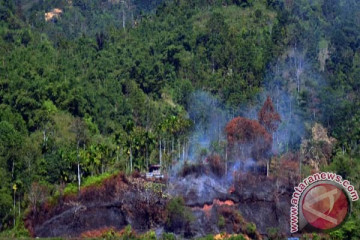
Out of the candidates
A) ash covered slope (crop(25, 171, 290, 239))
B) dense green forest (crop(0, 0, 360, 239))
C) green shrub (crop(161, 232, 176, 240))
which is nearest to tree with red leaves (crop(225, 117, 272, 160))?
dense green forest (crop(0, 0, 360, 239))

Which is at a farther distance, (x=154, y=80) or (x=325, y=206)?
(x=154, y=80)

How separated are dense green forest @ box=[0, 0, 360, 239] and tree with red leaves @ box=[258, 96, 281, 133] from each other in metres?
2.26

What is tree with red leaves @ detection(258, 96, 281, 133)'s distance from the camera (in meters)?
75.6

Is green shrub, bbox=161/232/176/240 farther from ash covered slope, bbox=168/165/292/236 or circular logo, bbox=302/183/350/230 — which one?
circular logo, bbox=302/183/350/230

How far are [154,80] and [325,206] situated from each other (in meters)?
45.4

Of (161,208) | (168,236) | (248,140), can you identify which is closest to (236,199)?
(161,208)

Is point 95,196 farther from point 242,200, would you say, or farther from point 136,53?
point 136,53

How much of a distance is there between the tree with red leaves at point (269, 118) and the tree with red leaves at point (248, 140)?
12.6 feet

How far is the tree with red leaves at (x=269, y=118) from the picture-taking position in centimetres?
7562

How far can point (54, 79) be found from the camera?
85.7 m

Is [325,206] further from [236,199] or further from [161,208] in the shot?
[161,208]

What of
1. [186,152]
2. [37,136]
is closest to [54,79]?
[37,136]

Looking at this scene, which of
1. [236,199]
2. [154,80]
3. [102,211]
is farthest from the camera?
[154,80]

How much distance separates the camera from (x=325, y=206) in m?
49.2
